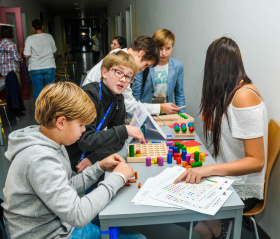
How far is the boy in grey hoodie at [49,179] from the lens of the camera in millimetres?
1031

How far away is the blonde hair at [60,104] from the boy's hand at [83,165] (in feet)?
1.99

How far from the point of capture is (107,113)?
1.85 meters

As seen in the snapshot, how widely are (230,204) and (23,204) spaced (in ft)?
2.66

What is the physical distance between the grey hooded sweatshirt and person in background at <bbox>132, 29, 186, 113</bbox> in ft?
5.93

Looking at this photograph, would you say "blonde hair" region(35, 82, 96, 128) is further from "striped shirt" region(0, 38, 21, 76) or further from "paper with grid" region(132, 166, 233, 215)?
"striped shirt" region(0, 38, 21, 76)

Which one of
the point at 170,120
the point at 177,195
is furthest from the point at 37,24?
the point at 177,195

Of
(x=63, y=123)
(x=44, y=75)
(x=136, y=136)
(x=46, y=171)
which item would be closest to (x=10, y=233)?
(x=46, y=171)

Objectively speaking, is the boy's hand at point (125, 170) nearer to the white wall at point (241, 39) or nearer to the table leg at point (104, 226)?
the table leg at point (104, 226)

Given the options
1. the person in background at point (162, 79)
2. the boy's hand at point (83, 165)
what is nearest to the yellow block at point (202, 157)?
the boy's hand at point (83, 165)

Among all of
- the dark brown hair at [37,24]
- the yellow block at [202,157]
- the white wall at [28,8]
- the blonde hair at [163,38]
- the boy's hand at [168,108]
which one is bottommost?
the yellow block at [202,157]

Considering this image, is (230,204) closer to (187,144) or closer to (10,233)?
(187,144)

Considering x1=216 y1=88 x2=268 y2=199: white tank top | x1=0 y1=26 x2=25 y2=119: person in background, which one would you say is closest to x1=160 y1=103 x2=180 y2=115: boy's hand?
x1=216 y1=88 x2=268 y2=199: white tank top

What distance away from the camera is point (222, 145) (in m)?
1.72

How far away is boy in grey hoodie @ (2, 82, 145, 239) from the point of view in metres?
1.03
